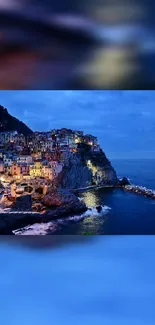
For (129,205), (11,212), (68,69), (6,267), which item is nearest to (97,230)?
(129,205)

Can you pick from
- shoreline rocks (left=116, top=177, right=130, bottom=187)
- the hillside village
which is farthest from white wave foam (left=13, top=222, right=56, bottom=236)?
shoreline rocks (left=116, top=177, right=130, bottom=187)

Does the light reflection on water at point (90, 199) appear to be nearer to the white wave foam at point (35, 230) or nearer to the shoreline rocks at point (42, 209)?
the shoreline rocks at point (42, 209)

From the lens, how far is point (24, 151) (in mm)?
4461

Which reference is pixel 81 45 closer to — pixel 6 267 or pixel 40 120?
pixel 40 120

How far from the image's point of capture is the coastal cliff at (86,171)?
4.48 metres

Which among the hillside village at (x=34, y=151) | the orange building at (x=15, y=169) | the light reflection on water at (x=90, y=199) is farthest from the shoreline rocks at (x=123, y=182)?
the orange building at (x=15, y=169)

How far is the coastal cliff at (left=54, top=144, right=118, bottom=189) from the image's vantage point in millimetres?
4484

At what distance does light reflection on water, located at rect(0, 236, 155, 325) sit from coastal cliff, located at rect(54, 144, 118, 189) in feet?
1.97

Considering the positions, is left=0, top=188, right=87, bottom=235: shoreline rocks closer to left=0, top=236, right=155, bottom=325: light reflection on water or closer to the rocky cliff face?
left=0, top=236, right=155, bottom=325: light reflection on water

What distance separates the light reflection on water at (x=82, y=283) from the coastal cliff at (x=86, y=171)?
599 mm

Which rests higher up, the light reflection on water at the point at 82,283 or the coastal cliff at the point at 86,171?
the coastal cliff at the point at 86,171

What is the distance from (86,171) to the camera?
4.59 metres

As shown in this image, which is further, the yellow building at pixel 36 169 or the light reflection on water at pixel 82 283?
the yellow building at pixel 36 169

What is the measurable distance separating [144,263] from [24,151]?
66.2 inches
